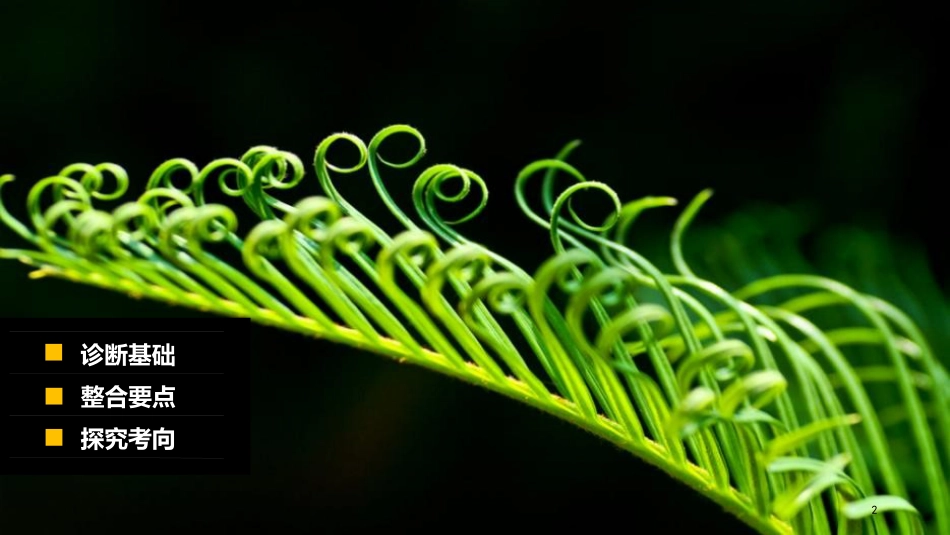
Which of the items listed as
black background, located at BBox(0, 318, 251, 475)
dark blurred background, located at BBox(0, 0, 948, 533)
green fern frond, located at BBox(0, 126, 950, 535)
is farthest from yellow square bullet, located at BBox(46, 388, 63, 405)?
dark blurred background, located at BBox(0, 0, 948, 533)

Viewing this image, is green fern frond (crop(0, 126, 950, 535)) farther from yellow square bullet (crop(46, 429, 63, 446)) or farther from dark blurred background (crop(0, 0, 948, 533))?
dark blurred background (crop(0, 0, 948, 533))

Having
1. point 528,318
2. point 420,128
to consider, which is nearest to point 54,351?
point 528,318

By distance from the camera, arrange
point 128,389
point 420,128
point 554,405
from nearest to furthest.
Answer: point 554,405 → point 128,389 → point 420,128

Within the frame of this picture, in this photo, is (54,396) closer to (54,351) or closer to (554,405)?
(54,351)

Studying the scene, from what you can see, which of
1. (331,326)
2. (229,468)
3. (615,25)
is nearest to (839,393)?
(229,468)

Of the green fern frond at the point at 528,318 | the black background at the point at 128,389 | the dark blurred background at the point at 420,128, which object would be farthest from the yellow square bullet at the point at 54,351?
the dark blurred background at the point at 420,128

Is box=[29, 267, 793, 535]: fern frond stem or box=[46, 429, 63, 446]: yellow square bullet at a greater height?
box=[29, 267, 793, 535]: fern frond stem
